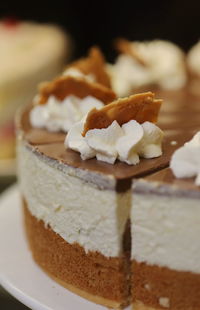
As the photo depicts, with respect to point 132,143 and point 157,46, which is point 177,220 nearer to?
point 132,143

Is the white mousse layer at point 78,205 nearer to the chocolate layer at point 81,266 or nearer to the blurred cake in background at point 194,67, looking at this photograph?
the chocolate layer at point 81,266

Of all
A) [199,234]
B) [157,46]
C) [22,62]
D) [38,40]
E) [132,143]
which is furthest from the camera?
[38,40]

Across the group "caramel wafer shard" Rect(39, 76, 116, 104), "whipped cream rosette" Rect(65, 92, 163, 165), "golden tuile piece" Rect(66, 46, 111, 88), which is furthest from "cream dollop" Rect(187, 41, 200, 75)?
"whipped cream rosette" Rect(65, 92, 163, 165)

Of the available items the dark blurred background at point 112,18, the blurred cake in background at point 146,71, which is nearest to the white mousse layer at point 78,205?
the blurred cake in background at point 146,71

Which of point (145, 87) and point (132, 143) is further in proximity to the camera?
point (145, 87)

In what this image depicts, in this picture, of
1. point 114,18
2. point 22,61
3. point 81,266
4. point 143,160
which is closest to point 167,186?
point 143,160

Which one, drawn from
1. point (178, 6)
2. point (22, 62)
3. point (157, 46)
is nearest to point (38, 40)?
point (22, 62)

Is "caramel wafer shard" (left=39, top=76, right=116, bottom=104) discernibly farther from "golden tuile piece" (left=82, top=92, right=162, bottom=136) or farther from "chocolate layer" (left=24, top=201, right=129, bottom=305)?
"chocolate layer" (left=24, top=201, right=129, bottom=305)

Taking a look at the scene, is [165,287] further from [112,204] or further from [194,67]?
[194,67]
